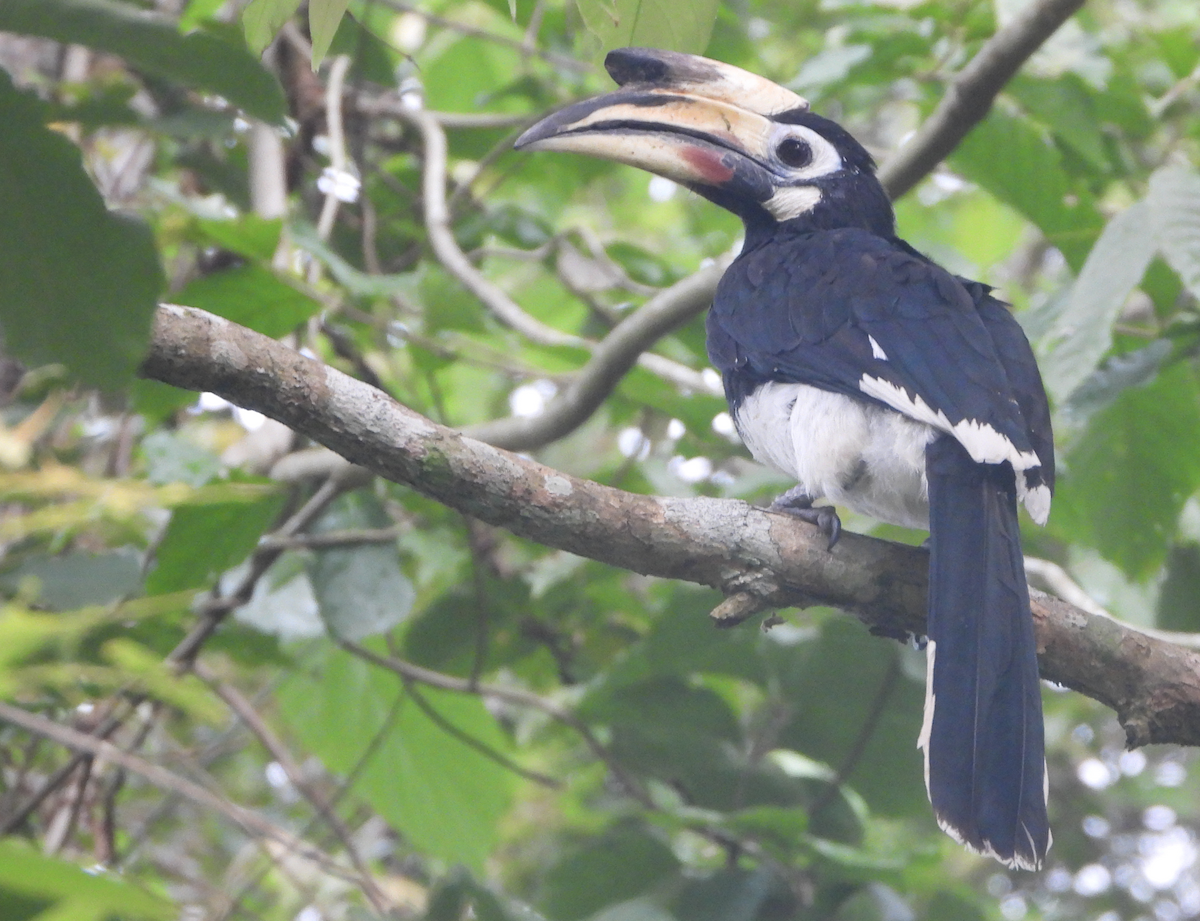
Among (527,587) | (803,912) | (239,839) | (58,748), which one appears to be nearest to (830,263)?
(527,587)

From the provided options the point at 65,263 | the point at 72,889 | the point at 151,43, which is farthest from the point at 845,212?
the point at 72,889

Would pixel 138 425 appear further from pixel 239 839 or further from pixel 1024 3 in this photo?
pixel 1024 3

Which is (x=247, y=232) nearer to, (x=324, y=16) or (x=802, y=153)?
(x=802, y=153)

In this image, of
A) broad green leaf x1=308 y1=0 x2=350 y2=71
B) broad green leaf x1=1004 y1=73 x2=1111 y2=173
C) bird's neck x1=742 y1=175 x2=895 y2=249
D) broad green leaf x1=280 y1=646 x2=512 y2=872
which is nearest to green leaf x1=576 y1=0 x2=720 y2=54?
broad green leaf x1=308 y1=0 x2=350 y2=71

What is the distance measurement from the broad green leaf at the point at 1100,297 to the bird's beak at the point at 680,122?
36.5 inches

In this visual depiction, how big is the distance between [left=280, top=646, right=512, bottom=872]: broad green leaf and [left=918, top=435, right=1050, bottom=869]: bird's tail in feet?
5.52

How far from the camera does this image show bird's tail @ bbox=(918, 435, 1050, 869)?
6.77 ft

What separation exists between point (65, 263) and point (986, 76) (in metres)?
2.01

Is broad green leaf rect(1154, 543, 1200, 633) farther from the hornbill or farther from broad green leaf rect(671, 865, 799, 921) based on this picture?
broad green leaf rect(671, 865, 799, 921)

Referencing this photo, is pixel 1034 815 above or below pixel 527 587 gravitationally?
above

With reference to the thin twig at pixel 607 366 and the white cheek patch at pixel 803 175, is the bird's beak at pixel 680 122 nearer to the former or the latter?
the white cheek patch at pixel 803 175

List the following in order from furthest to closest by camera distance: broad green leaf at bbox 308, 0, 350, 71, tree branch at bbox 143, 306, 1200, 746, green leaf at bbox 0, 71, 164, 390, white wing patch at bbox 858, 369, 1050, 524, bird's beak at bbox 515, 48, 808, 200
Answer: bird's beak at bbox 515, 48, 808, 200
white wing patch at bbox 858, 369, 1050, 524
tree branch at bbox 143, 306, 1200, 746
broad green leaf at bbox 308, 0, 350, 71
green leaf at bbox 0, 71, 164, 390

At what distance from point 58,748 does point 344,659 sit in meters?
0.89

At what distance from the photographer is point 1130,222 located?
2.48 m
